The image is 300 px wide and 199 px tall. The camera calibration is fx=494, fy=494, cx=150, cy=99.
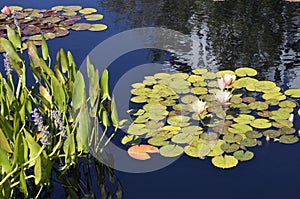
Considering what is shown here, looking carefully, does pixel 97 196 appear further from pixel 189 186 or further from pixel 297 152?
pixel 297 152

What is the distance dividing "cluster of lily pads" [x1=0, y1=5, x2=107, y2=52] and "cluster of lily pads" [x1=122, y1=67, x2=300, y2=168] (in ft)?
2.63

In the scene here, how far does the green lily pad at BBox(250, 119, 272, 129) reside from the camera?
5.85 ft

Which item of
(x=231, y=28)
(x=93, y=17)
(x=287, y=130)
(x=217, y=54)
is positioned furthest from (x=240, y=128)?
(x=93, y=17)

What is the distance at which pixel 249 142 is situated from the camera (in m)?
1.70

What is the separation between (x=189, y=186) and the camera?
1.57m

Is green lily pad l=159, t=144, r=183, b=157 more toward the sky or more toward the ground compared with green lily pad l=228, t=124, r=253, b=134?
more toward the ground

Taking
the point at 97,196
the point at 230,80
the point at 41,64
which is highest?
the point at 41,64

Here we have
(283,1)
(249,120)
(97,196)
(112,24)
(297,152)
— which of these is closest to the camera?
(97,196)

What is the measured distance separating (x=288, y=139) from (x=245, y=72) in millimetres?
529

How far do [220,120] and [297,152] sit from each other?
1.01 ft

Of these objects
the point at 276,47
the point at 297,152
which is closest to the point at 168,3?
the point at 276,47

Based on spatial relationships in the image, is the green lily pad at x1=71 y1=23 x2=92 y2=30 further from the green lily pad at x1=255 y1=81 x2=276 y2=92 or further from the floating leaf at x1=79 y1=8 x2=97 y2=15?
the green lily pad at x1=255 y1=81 x2=276 y2=92

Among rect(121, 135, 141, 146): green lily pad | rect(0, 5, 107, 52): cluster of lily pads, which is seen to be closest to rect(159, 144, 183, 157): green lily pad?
rect(121, 135, 141, 146): green lily pad

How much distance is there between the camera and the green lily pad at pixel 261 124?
5.85 feet
